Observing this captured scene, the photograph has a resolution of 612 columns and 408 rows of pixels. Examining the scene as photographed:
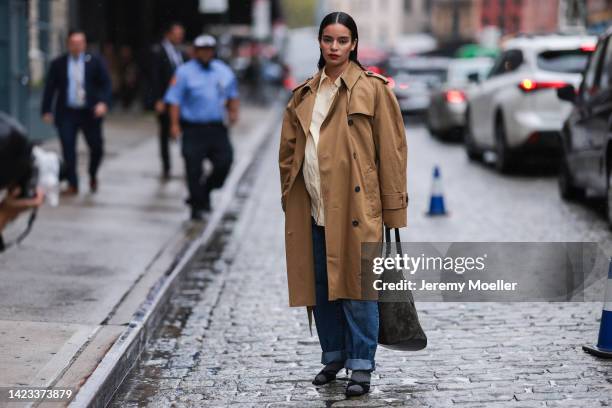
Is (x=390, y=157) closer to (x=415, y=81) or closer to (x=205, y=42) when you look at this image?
(x=205, y=42)

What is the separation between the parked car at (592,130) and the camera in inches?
450

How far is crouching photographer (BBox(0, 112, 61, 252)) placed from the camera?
778cm

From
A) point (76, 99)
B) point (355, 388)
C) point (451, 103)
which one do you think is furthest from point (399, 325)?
point (451, 103)

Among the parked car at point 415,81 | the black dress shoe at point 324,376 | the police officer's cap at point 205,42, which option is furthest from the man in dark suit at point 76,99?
the parked car at point 415,81

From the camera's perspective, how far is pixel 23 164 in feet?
26.7

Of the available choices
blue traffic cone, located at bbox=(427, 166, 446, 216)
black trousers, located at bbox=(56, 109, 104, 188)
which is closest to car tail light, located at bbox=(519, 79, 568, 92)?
blue traffic cone, located at bbox=(427, 166, 446, 216)

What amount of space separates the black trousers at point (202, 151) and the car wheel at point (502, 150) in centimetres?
557

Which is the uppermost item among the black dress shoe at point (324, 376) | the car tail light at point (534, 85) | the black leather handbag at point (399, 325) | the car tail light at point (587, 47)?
the car tail light at point (587, 47)

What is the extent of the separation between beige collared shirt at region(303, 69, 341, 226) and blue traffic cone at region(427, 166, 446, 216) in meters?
6.61

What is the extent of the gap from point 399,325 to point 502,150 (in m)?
11.1

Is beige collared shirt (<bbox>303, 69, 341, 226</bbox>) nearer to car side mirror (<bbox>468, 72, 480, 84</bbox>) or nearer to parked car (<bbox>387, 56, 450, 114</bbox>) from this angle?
car side mirror (<bbox>468, 72, 480, 84</bbox>)

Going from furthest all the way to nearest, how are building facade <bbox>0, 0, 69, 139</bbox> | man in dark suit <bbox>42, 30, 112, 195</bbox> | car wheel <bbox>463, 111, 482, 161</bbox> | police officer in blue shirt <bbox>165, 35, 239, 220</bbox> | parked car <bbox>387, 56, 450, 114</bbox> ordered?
parked car <bbox>387, 56, 450, 114</bbox>, car wheel <bbox>463, 111, 482, 161</bbox>, building facade <bbox>0, 0, 69, 139</bbox>, man in dark suit <bbox>42, 30, 112, 195</bbox>, police officer in blue shirt <bbox>165, 35, 239, 220</bbox>

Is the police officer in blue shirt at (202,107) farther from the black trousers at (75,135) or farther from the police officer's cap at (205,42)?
the black trousers at (75,135)

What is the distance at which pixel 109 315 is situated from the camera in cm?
761
